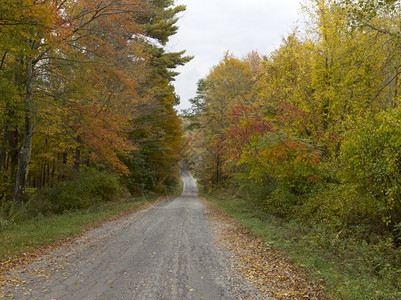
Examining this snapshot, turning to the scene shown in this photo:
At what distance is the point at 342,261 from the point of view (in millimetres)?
6555

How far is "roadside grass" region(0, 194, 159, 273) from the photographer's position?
22.8 ft

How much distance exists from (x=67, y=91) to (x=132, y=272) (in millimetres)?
9284

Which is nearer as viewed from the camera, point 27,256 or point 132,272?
point 132,272

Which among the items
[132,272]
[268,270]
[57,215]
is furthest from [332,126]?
[57,215]

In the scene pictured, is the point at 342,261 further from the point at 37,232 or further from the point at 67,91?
the point at 67,91

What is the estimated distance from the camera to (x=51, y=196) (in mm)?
14172

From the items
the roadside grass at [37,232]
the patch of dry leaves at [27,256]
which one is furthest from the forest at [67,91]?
the patch of dry leaves at [27,256]

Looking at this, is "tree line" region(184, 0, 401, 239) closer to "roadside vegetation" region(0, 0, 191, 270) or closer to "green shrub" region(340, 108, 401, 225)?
"green shrub" region(340, 108, 401, 225)

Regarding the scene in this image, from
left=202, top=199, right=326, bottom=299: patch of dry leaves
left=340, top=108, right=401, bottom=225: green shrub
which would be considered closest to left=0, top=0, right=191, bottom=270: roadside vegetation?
left=202, top=199, right=326, bottom=299: patch of dry leaves

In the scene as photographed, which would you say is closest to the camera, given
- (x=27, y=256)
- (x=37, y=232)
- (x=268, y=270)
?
(x=268, y=270)

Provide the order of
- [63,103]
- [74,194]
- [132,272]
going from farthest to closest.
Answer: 1. [74,194]
2. [63,103]
3. [132,272]

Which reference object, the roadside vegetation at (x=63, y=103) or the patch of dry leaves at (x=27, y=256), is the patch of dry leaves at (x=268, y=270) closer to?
the patch of dry leaves at (x=27, y=256)

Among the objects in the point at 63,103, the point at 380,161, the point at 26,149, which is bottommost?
the point at 380,161

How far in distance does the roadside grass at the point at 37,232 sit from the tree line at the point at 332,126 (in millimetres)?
6405
